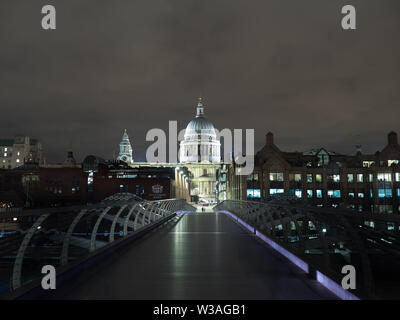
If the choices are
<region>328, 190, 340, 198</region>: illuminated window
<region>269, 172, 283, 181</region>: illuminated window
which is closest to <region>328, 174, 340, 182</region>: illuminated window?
<region>328, 190, 340, 198</region>: illuminated window

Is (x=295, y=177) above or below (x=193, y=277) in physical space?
above

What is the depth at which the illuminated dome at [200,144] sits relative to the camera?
181 m

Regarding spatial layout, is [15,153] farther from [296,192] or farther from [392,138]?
[392,138]

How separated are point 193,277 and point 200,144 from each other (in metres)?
175

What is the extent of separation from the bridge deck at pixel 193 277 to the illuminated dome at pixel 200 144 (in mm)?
166259

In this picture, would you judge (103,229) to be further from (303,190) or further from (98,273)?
(98,273)

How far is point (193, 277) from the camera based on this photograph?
6859 mm

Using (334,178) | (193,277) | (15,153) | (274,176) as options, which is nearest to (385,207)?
(334,178)

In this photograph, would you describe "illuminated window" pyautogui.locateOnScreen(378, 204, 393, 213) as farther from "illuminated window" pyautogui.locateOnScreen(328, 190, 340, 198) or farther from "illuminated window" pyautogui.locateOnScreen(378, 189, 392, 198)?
"illuminated window" pyautogui.locateOnScreen(328, 190, 340, 198)

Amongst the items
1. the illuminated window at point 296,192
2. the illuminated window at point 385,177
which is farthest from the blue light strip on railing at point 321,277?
the illuminated window at point 385,177

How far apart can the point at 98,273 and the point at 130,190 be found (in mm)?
75356

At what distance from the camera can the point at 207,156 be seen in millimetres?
180125

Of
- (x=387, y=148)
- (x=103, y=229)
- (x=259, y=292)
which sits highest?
(x=387, y=148)
